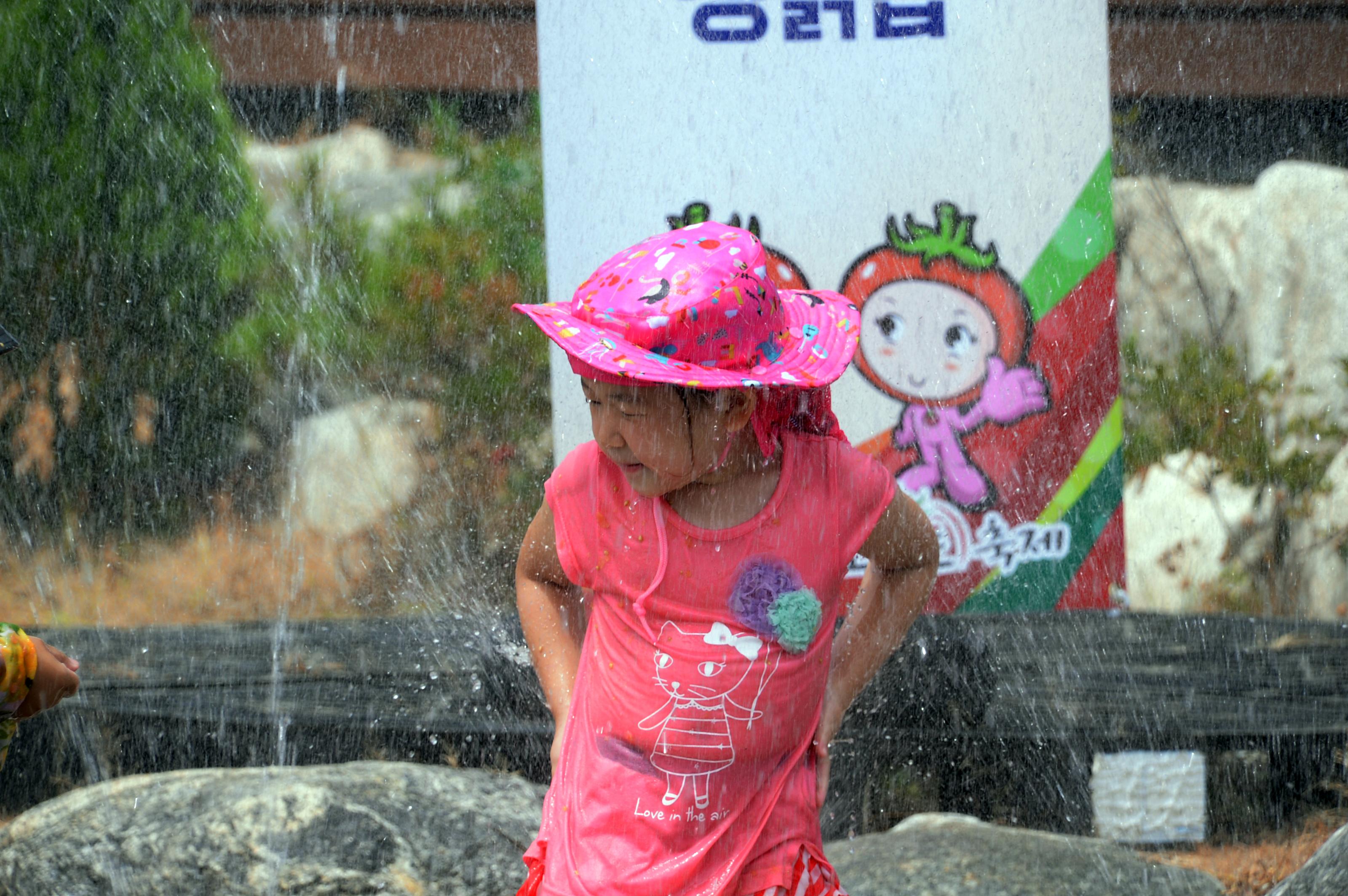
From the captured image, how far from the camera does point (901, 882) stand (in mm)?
2980

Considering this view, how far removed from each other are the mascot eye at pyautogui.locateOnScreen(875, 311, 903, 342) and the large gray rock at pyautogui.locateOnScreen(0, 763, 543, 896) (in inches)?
63.8

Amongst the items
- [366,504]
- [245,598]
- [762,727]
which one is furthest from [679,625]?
[245,598]

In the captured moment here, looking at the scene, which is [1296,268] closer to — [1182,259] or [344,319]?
[1182,259]

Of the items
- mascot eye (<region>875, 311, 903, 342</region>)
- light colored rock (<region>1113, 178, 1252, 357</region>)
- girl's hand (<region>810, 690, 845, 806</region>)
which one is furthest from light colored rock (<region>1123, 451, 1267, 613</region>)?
girl's hand (<region>810, 690, 845, 806</region>)

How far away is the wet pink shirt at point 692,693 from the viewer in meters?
1.64

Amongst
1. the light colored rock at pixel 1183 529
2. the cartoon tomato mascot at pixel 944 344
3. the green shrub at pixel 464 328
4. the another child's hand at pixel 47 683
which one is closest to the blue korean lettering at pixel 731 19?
the cartoon tomato mascot at pixel 944 344

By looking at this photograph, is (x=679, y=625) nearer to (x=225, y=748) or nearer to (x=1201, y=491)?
(x=225, y=748)

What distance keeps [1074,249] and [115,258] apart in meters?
3.87

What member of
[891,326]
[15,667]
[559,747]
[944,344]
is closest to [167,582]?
[891,326]

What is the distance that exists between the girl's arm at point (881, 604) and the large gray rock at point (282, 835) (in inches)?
56.6

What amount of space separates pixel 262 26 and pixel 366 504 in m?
1.99

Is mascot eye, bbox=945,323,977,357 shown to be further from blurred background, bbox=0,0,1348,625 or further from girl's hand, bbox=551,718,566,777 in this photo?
girl's hand, bbox=551,718,566,777

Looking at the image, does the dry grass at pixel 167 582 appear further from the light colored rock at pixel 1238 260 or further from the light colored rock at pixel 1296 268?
the light colored rock at pixel 1296 268

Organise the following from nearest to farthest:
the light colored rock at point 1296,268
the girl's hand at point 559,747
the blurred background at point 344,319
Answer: the girl's hand at point 559,747 → the blurred background at point 344,319 → the light colored rock at point 1296,268
